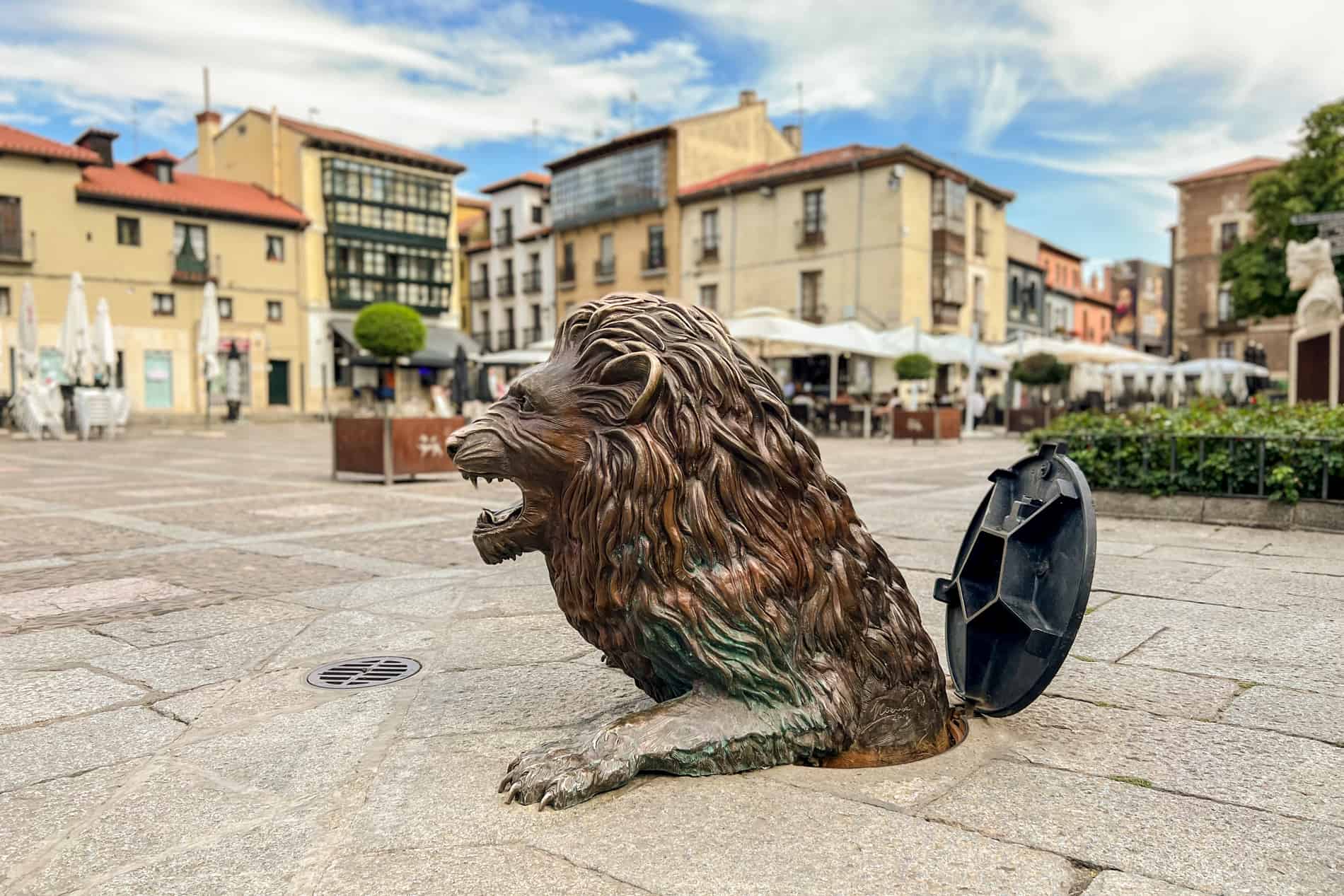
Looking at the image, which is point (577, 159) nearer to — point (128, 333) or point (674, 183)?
point (674, 183)

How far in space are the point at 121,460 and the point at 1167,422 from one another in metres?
14.6

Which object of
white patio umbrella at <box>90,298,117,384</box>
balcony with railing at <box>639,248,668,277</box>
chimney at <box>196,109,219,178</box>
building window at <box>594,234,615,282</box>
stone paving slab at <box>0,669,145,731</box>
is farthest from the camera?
chimney at <box>196,109,219,178</box>

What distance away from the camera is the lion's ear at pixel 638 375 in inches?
86.1

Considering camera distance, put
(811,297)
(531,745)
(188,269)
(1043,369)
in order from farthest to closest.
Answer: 1. (188,269)
2. (811,297)
3. (1043,369)
4. (531,745)

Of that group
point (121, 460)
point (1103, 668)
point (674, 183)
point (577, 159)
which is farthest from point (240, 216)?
point (1103, 668)

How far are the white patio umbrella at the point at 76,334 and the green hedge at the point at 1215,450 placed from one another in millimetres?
20623

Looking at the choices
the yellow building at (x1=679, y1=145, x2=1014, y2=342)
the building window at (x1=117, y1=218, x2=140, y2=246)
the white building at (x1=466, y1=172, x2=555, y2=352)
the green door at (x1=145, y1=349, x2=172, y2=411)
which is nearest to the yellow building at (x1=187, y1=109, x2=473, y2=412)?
the white building at (x1=466, y1=172, x2=555, y2=352)

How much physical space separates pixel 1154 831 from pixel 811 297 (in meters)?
32.3

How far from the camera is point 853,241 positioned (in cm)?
3191

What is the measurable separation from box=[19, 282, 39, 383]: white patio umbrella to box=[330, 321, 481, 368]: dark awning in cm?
1617

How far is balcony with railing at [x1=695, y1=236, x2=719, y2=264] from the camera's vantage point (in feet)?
119

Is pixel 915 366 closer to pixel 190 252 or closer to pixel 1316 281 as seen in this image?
pixel 1316 281

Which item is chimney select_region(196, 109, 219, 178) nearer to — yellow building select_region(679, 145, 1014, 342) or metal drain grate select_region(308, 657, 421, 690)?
yellow building select_region(679, 145, 1014, 342)

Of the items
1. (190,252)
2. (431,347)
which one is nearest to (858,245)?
(431,347)
